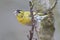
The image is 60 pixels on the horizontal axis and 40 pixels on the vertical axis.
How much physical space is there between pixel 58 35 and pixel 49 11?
69 cm

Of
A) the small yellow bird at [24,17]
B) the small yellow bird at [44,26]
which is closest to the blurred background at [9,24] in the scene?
the small yellow bird at [24,17]

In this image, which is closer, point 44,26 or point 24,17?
point 44,26

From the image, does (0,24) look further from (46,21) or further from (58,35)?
(46,21)

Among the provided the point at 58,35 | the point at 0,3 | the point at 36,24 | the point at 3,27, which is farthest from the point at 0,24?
the point at 36,24

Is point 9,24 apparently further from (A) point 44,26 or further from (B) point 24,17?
(A) point 44,26

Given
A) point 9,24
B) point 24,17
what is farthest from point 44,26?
point 9,24

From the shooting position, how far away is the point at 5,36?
154cm

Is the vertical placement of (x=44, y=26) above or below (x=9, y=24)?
above

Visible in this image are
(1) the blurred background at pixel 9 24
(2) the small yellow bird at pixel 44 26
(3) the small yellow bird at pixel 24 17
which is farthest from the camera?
(1) the blurred background at pixel 9 24

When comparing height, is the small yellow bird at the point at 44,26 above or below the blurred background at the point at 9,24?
above

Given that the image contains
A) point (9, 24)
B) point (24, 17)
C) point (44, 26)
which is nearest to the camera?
point (44, 26)

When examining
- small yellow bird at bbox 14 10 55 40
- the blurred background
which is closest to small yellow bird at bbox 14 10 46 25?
small yellow bird at bbox 14 10 55 40

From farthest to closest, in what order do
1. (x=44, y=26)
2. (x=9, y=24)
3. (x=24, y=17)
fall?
(x=9, y=24) → (x=24, y=17) → (x=44, y=26)

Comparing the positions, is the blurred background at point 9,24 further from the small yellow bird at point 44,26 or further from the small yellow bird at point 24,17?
the small yellow bird at point 44,26
